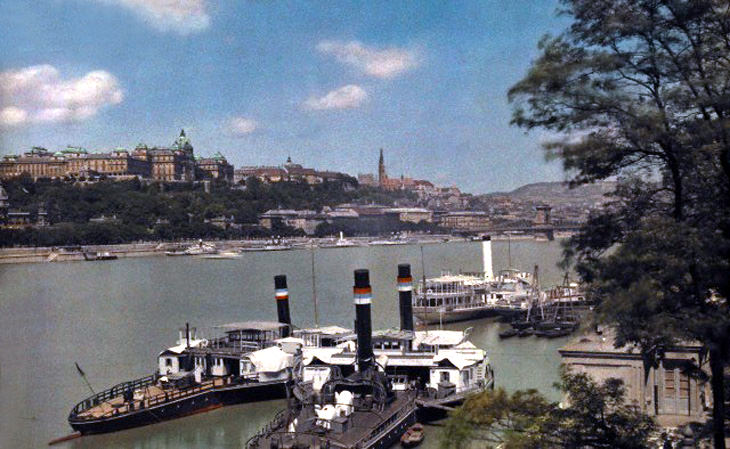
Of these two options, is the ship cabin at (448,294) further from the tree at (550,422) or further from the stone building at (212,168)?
the stone building at (212,168)

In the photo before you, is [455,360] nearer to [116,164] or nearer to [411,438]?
[411,438]

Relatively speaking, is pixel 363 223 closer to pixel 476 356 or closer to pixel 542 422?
pixel 476 356

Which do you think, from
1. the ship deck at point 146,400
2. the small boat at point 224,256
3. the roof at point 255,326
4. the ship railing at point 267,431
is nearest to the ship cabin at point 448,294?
the roof at point 255,326

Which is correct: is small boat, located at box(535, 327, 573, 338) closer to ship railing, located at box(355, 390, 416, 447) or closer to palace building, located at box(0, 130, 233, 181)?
ship railing, located at box(355, 390, 416, 447)

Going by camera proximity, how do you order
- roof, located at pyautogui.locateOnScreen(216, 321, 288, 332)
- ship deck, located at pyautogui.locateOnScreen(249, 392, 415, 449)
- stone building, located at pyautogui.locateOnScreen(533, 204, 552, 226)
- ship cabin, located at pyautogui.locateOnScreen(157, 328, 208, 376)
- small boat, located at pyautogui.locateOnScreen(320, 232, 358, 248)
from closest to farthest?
ship deck, located at pyautogui.locateOnScreen(249, 392, 415, 449) < ship cabin, located at pyautogui.locateOnScreen(157, 328, 208, 376) < roof, located at pyautogui.locateOnScreen(216, 321, 288, 332) < small boat, located at pyautogui.locateOnScreen(320, 232, 358, 248) < stone building, located at pyautogui.locateOnScreen(533, 204, 552, 226)

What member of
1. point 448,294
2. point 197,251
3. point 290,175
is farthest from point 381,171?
point 448,294

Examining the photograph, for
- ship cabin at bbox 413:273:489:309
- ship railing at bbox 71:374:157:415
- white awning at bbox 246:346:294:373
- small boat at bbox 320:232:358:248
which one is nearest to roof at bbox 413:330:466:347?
white awning at bbox 246:346:294:373
